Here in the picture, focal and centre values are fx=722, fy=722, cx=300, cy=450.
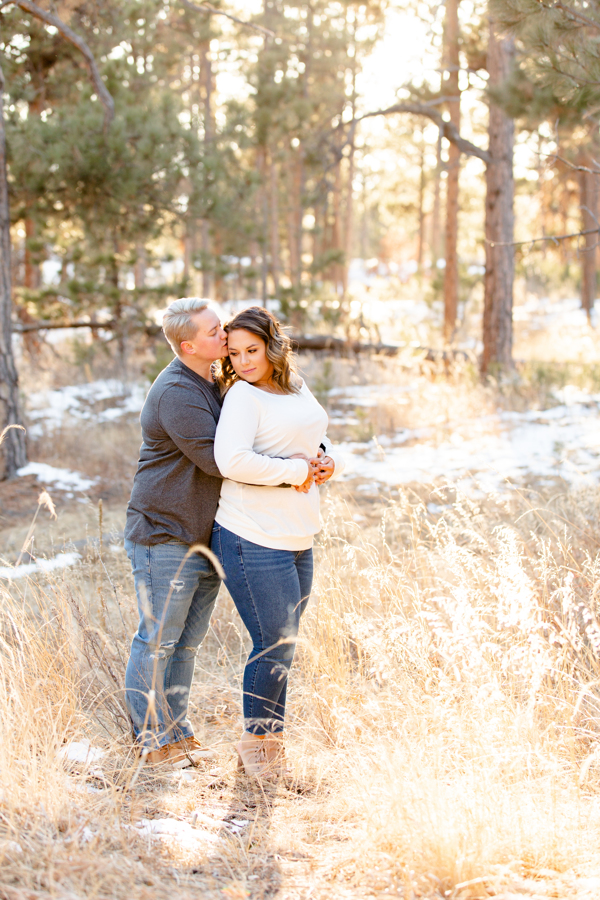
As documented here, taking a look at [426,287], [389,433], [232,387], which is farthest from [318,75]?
[232,387]

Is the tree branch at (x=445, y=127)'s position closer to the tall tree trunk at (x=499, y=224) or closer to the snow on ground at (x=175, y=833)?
the tall tree trunk at (x=499, y=224)

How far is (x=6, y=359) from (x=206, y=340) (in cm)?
440

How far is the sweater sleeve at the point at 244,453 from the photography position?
7.77ft

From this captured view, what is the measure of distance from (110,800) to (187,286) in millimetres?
9444

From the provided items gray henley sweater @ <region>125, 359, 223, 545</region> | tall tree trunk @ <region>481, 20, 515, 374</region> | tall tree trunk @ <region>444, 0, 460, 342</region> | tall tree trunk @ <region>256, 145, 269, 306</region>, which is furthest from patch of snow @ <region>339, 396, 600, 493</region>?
tall tree trunk @ <region>444, 0, 460, 342</region>

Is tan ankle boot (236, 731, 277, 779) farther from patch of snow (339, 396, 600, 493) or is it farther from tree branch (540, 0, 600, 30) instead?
tree branch (540, 0, 600, 30)

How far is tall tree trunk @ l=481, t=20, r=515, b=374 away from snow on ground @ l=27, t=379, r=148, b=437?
15.7 ft

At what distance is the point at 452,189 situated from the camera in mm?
13930

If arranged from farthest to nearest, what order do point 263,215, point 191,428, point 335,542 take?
point 263,215
point 335,542
point 191,428

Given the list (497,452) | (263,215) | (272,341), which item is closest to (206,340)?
(272,341)

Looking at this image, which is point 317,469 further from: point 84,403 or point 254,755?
point 84,403

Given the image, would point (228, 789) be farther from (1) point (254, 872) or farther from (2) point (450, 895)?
(2) point (450, 895)

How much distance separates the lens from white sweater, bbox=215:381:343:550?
94.3 inches

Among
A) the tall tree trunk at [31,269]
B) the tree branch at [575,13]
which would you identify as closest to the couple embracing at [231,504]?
the tree branch at [575,13]
